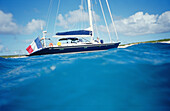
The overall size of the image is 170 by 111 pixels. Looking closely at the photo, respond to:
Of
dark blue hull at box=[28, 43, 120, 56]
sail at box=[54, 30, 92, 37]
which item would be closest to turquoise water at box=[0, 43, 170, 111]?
dark blue hull at box=[28, 43, 120, 56]

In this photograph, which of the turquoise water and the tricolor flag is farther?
the tricolor flag

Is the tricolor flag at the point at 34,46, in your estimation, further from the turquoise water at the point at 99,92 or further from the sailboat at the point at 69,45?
the turquoise water at the point at 99,92

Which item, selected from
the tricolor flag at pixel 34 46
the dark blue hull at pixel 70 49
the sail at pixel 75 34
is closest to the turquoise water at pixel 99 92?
the dark blue hull at pixel 70 49

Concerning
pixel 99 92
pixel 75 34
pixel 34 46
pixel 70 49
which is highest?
pixel 75 34

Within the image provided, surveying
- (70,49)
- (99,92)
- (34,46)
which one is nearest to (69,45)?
(70,49)

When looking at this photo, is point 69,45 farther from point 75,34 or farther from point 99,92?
point 99,92

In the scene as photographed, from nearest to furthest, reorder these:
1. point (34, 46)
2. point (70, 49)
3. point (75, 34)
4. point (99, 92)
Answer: point (99, 92), point (70, 49), point (34, 46), point (75, 34)

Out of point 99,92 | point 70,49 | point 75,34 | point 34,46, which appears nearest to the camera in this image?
point 99,92

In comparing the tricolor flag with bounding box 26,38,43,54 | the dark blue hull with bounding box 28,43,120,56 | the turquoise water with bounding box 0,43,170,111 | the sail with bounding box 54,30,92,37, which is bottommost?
the turquoise water with bounding box 0,43,170,111

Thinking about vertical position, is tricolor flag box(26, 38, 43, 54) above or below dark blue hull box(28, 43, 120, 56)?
above

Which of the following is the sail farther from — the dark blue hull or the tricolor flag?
the tricolor flag

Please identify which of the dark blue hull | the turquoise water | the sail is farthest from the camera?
the sail

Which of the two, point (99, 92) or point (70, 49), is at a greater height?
point (70, 49)

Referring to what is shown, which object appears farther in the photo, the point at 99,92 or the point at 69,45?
the point at 69,45
